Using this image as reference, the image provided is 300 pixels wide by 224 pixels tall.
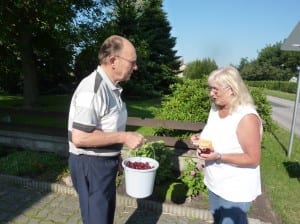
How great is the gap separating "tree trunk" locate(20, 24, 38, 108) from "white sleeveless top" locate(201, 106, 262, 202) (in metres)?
12.6

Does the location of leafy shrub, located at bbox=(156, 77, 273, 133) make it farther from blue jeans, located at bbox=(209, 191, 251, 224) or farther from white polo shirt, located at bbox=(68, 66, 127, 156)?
white polo shirt, located at bbox=(68, 66, 127, 156)

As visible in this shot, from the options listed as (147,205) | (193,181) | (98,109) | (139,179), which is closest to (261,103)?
(193,181)

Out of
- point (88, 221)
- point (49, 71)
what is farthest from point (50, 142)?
point (49, 71)

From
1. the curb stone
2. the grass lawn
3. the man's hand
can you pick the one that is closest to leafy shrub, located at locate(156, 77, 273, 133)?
the grass lawn

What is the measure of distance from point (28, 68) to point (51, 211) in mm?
11140

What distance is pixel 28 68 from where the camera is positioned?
14500mm

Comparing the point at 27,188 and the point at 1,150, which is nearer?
the point at 27,188

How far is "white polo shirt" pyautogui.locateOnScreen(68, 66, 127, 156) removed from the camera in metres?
2.46

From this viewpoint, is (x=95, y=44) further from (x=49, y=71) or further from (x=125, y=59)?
(x=125, y=59)

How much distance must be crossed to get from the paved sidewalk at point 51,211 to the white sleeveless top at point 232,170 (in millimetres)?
1874

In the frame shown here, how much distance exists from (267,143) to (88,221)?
7.36 metres

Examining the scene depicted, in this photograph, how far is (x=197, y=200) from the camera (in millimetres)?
4852

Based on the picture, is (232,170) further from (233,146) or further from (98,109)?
(98,109)

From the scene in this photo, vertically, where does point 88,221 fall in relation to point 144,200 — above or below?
above
